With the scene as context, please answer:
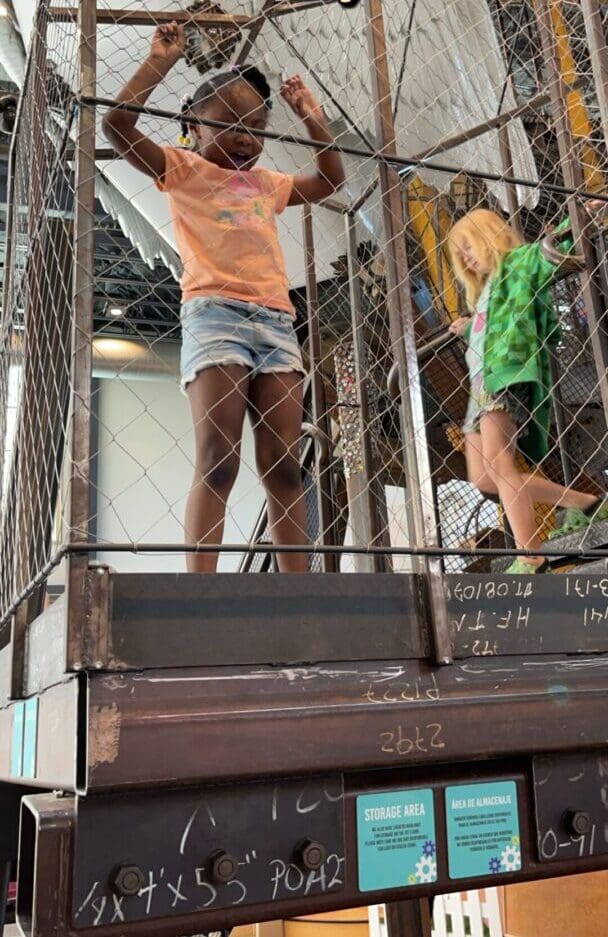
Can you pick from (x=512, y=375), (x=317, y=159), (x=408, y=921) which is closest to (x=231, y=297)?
(x=317, y=159)

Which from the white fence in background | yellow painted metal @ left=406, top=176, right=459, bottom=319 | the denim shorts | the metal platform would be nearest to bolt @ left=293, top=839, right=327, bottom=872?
the metal platform

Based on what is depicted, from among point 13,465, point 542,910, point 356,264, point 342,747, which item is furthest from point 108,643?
point 542,910

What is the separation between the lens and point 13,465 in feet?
6.69

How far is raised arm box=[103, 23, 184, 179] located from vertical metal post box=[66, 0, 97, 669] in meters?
0.21

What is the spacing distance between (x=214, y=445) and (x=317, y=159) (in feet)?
2.29

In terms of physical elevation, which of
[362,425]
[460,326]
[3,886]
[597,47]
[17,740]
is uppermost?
[597,47]

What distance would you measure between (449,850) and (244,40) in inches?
85.5

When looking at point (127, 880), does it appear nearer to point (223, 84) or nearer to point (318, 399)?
point (223, 84)

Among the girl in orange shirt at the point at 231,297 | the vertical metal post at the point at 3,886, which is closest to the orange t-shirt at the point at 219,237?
Result: the girl in orange shirt at the point at 231,297

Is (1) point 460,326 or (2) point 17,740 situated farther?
(1) point 460,326

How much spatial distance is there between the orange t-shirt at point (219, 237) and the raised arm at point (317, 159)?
17 centimetres

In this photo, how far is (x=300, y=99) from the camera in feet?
5.65

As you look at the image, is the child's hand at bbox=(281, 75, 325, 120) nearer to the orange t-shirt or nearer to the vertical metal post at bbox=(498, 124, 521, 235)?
the orange t-shirt

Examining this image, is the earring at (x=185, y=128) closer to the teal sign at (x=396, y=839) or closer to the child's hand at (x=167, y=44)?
the child's hand at (x=167, y=44)
